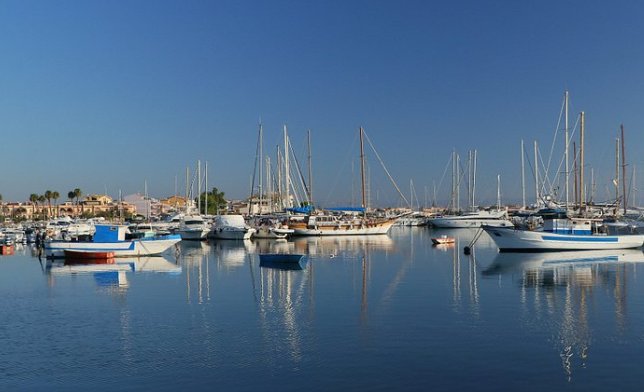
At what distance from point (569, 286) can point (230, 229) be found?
48.0 meters

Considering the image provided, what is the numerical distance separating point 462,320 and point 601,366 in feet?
21.5

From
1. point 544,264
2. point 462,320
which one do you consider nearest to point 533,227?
point 544,264

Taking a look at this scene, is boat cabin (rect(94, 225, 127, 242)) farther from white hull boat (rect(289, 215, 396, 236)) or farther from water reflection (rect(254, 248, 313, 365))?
white hull boat (rect(289, 215, 396, 236))

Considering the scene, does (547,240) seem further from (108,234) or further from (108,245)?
(108,234)

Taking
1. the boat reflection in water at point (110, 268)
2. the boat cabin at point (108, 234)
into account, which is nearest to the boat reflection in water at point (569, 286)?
the boat reflection in water at point (110, 268)

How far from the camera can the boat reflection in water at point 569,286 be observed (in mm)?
19641

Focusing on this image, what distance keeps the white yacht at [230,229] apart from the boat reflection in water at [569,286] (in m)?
33.0

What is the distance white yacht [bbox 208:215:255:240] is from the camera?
72750 mm

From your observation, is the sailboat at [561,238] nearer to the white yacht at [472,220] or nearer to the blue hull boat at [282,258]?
the blue hull boat at [282,258]

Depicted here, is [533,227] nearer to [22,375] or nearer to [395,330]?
[395,330]

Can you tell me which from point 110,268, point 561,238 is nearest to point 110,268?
point 110,268

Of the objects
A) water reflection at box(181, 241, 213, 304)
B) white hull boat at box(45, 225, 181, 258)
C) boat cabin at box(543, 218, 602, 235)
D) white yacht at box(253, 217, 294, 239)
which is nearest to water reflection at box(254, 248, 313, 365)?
water reflection at box(181, 241, 213, 304)

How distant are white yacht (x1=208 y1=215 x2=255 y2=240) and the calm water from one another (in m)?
33.2

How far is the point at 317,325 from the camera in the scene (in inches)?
854
